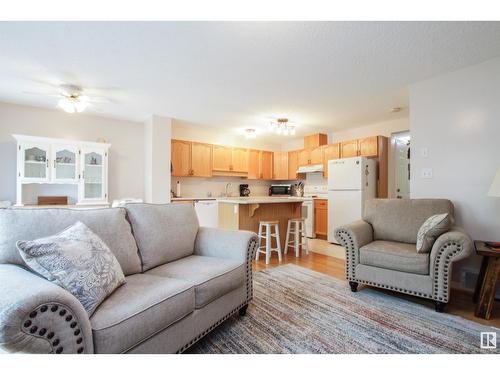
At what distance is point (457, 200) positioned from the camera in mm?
2711

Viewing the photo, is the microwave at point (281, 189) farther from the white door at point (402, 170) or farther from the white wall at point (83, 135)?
the white wall at point (83, 135)

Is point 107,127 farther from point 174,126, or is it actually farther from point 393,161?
point 393,161

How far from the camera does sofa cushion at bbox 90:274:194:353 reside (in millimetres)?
1060

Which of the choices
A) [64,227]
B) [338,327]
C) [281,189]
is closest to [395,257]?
[338,327]

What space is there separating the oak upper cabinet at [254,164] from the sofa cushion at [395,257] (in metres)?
4.02

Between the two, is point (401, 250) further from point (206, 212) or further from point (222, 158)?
point (222, 158)

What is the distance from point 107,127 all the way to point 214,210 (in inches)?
99.4

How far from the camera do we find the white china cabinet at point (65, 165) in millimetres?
3680

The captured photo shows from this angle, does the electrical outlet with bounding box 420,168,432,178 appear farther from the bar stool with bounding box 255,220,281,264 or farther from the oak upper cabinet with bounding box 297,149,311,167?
the oak upper cabinet with bounding box 297,149,311,167

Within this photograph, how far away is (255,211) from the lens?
3.87 metres

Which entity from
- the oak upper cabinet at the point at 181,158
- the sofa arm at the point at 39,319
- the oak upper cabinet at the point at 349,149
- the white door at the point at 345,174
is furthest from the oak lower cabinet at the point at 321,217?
the sofa arm at the point at 39,319

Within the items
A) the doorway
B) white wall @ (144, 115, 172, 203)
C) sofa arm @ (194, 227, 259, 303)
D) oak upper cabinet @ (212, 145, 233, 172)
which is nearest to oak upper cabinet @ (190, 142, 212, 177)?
oak upper cabinet @ (212, 145, 233, 172)
